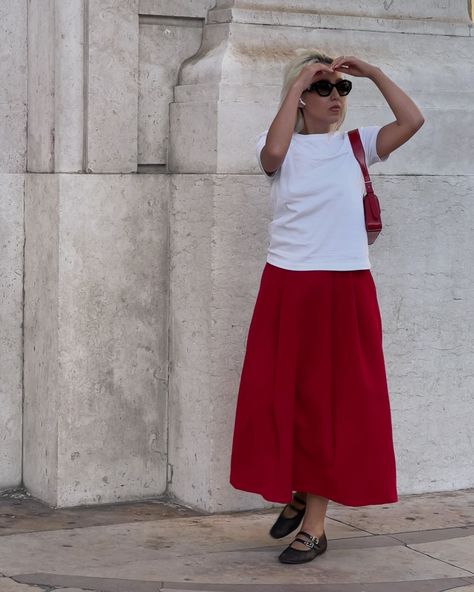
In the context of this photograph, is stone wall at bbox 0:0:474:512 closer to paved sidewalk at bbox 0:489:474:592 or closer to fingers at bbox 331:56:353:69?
paved sidewalk at bbox 0:489:474:592

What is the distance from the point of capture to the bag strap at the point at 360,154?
16.2 ft

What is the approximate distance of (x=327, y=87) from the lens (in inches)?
190

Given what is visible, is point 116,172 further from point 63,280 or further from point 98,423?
point 98,423

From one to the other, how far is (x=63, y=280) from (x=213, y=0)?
4.57 ft

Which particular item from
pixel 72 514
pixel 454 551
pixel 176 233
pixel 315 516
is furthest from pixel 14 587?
pixel 176 233

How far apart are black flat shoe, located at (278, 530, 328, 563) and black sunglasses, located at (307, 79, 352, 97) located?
1.62 m

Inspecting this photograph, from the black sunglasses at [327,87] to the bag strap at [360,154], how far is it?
0.61 ft

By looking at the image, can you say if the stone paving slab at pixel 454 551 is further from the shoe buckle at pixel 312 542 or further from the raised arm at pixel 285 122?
the raised arm at pixel 285 122

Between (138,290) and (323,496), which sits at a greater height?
(138,290)

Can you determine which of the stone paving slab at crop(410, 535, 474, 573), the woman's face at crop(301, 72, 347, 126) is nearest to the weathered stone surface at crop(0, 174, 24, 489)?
the woman's face at crop(301, 72, 347, 126)

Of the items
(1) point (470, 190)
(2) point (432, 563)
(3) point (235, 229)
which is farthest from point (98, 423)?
(1) point (470, 190)

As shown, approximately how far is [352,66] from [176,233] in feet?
3.82

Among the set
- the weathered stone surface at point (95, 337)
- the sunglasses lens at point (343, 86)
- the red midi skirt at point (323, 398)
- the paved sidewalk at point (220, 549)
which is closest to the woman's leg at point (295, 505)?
the paved sidewalk at point (220, 549)

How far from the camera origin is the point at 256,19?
5.62 m
